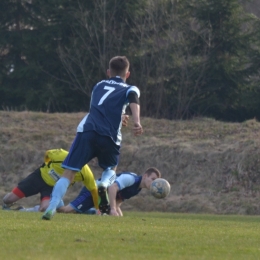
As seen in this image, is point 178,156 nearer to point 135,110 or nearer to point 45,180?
point 45,180

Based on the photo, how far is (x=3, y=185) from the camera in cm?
2309

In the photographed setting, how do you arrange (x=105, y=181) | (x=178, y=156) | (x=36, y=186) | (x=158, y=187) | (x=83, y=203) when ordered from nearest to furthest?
(x=105, y=181) < (x=158, y=187) < (x=83, y=203) < (x=36, y=186) < (x=178, y=156)

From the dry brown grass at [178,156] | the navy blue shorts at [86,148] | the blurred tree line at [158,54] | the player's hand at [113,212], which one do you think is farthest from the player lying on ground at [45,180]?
the blurred tree line at [158,54]

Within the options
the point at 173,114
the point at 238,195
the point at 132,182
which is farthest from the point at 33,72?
the point at 132,182

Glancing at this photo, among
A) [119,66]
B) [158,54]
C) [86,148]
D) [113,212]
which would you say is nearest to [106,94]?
[119,66]

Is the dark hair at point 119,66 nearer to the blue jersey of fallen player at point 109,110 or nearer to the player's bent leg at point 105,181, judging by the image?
the blue jersey of fallen player at point 109,110

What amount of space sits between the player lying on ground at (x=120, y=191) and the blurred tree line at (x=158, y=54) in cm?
1613

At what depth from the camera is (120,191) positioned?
13.1 meters

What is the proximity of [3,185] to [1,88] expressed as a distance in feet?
26.9

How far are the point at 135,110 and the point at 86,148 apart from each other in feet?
2.35

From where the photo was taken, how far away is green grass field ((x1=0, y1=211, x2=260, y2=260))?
641cm

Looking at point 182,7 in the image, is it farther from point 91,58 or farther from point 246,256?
point 246,256

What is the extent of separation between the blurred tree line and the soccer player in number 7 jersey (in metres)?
19.6

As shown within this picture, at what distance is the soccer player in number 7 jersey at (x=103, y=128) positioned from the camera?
925 cm
